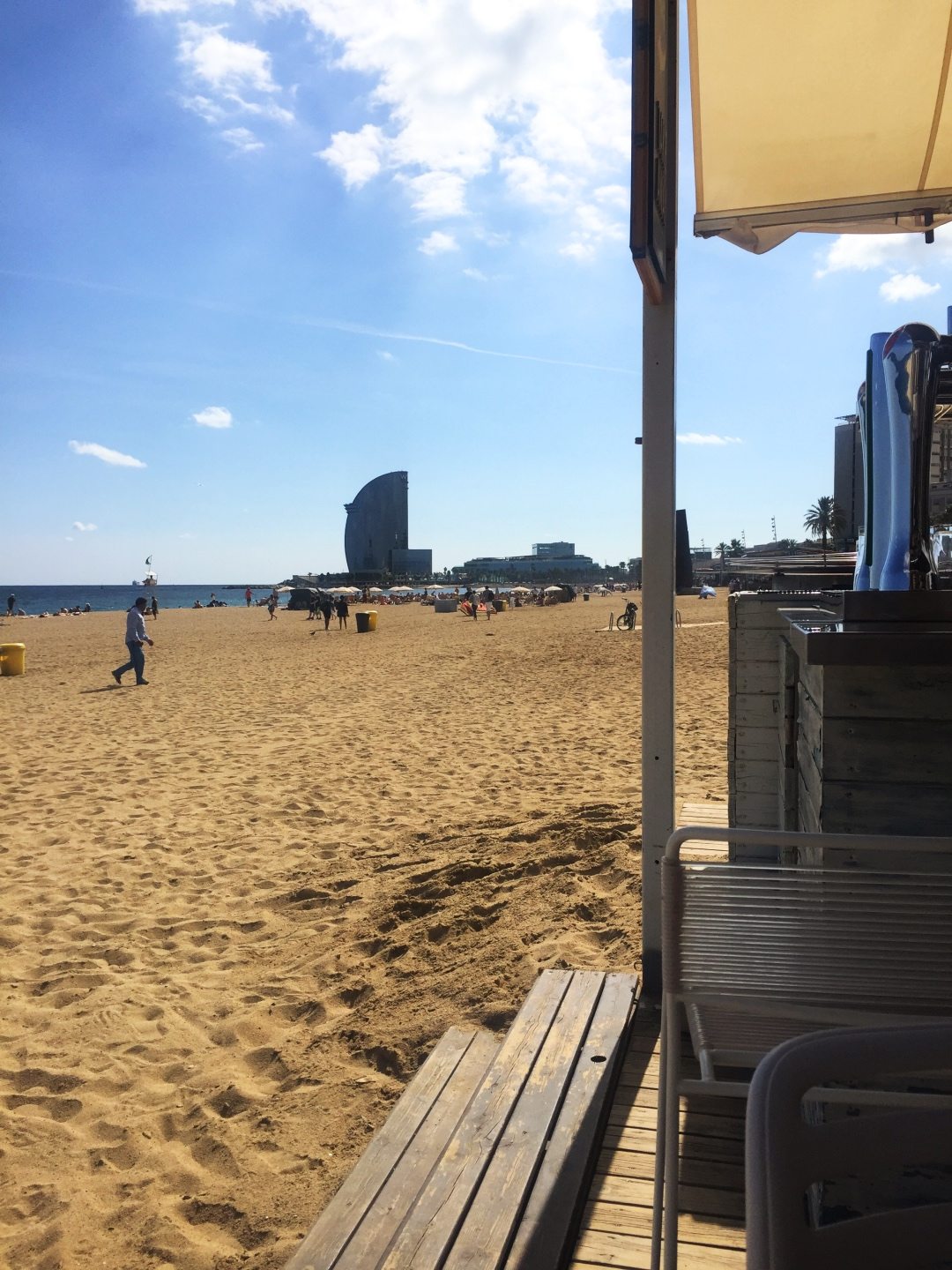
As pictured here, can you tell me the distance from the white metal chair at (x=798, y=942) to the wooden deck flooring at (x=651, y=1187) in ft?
1.78

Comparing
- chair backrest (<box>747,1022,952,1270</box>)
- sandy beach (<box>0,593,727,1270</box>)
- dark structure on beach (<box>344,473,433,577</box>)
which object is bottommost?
sandy beach (<box>0,593,727,1270</box>)

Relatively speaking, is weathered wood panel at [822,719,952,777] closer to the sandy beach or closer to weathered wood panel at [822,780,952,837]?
weathered wood panel at [822,780,952,837]

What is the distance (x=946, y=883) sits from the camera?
1211 millimetres

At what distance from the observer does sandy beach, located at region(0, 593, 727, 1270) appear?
2.52 metres

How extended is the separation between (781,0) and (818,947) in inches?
105

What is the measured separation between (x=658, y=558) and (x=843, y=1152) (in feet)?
7.33

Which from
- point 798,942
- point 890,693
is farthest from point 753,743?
point 798,942

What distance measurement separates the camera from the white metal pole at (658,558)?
2781mm

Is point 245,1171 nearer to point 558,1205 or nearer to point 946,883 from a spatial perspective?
point 558,1205

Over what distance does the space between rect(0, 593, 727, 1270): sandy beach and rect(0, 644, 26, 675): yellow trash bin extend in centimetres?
730

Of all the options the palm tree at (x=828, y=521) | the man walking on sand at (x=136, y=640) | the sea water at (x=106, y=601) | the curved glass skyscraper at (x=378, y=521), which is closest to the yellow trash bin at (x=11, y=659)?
the man walking on sand at (x=136, y=640)

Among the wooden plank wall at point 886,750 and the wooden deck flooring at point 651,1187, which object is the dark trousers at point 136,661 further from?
the wooden plank wall at point 886,750

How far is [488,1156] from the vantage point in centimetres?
216

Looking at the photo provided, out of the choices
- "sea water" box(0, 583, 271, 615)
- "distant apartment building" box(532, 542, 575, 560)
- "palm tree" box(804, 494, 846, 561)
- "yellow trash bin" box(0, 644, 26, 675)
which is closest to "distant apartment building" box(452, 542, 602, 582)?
"distant apartment building" box(532, 542, 575, 560)
